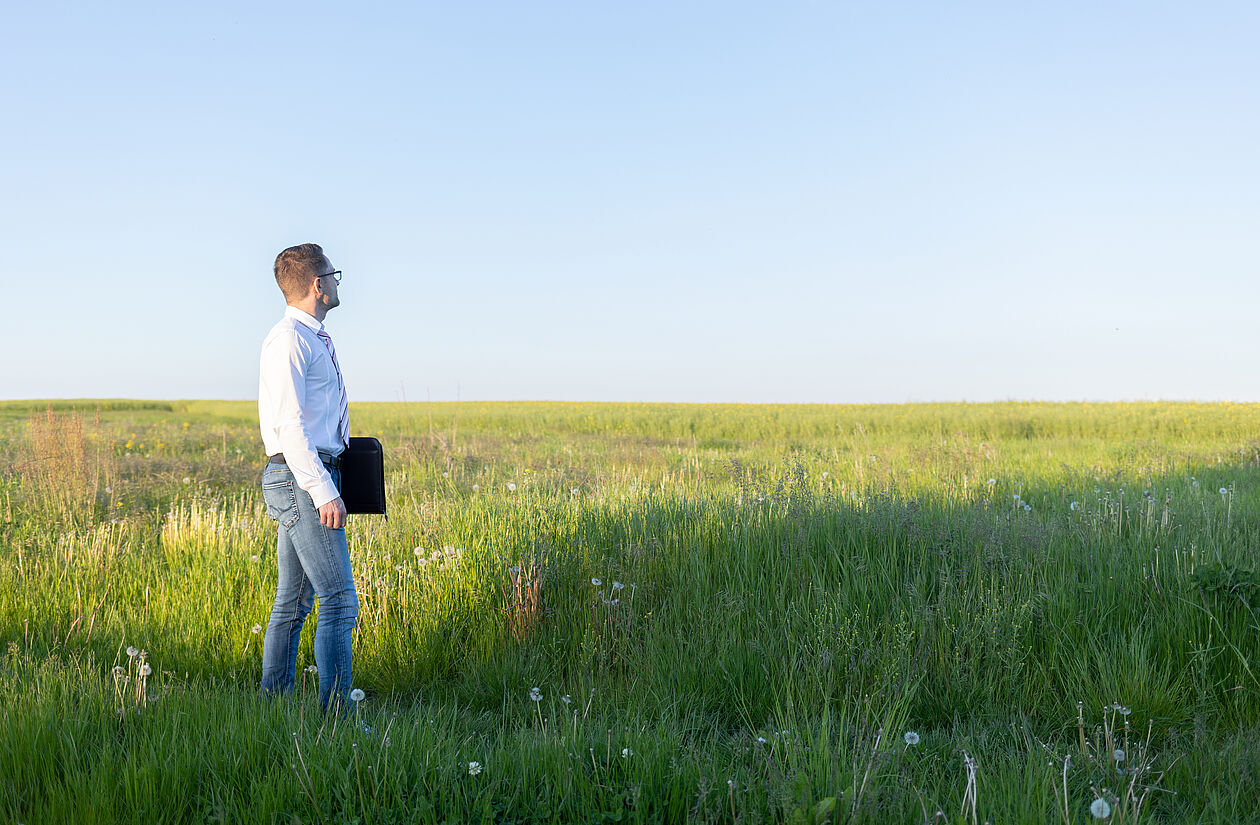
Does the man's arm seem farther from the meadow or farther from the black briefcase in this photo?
the meadow

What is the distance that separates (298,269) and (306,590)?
1.73 meters

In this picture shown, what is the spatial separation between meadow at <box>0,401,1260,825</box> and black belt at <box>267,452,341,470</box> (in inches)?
44.8

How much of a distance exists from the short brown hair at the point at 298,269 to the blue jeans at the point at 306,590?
3.06 ft

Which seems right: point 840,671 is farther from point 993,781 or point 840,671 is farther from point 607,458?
point 607,458

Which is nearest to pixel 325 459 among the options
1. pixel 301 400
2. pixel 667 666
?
pixel 301 400

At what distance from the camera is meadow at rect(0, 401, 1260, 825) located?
8.38 feet

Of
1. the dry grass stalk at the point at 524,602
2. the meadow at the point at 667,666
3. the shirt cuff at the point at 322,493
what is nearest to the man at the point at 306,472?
the shirt cuff at the point at 322,493

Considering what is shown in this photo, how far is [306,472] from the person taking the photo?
11.4 feet

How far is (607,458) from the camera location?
14461mm

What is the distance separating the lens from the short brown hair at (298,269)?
149 inches

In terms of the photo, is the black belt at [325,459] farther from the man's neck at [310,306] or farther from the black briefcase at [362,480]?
the man's neck at [310,306]

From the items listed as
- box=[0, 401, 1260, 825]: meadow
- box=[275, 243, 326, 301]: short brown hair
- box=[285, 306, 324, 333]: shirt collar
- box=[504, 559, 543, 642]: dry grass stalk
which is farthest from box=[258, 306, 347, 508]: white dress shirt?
box=[504, 559, 543, 642]: dry grass stalk

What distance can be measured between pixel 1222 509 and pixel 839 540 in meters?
4.74

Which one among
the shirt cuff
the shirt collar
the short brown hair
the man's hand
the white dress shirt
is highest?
the short brown hair
